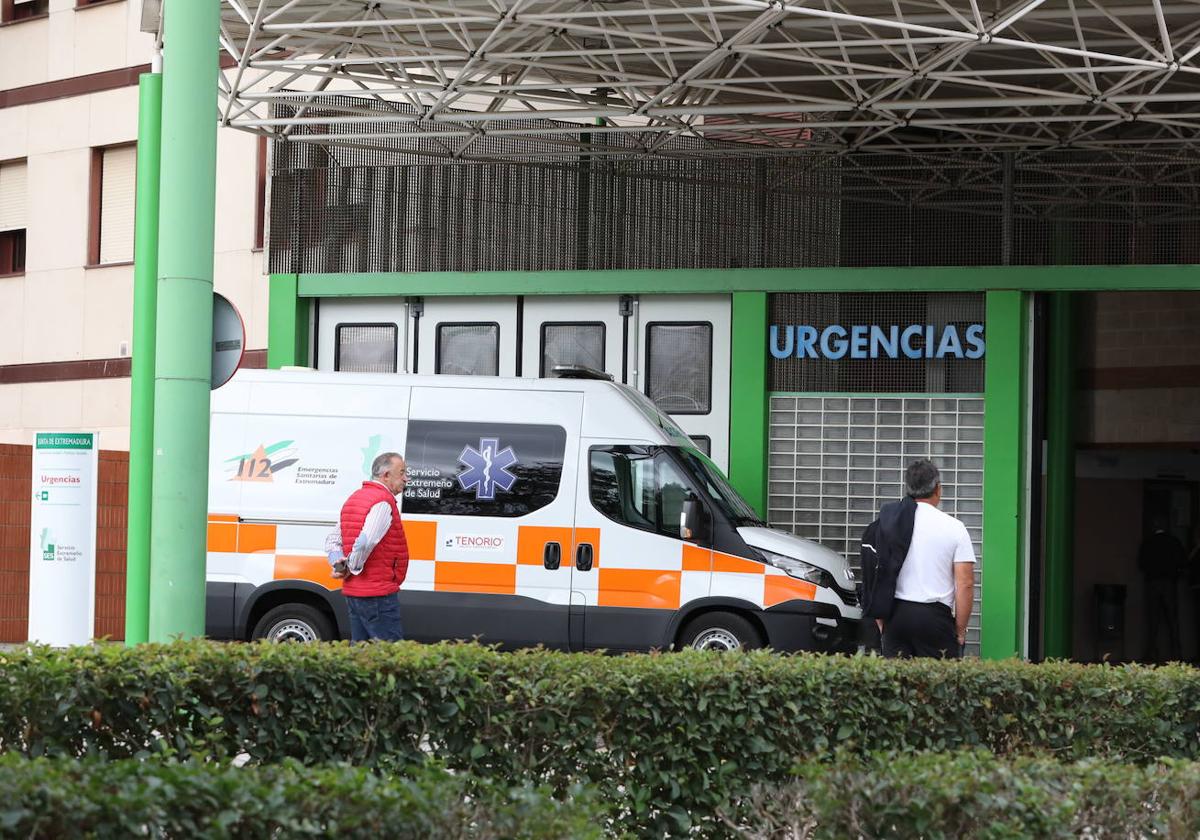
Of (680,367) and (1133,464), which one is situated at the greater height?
(680,367)

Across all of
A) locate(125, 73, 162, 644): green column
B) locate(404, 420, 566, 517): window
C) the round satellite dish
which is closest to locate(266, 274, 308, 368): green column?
locate(404, 420, 566, 517): window

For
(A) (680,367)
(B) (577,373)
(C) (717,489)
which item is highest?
(A) (680,367)

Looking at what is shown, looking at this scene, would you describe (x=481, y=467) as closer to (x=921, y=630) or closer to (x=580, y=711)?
(x=921, y=630)

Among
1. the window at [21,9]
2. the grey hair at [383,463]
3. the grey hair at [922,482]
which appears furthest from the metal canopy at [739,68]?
the window at [21,9]

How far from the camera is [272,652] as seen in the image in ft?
19.8

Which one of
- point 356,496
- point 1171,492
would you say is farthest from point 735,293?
point 1171,492

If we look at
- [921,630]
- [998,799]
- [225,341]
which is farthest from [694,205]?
[998,799]

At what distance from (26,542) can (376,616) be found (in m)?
8.80

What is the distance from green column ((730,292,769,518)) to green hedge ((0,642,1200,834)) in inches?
389

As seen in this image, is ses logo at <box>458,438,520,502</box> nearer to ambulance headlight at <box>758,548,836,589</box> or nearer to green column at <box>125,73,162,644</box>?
ambulance headlight at <box>758,548,836,589</box>

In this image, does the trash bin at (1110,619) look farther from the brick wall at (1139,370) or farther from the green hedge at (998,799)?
the green hedge at (998,799)

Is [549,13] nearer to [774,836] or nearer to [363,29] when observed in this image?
[363,29]

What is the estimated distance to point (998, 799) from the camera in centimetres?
468

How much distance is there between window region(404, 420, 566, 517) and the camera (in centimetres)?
1358
